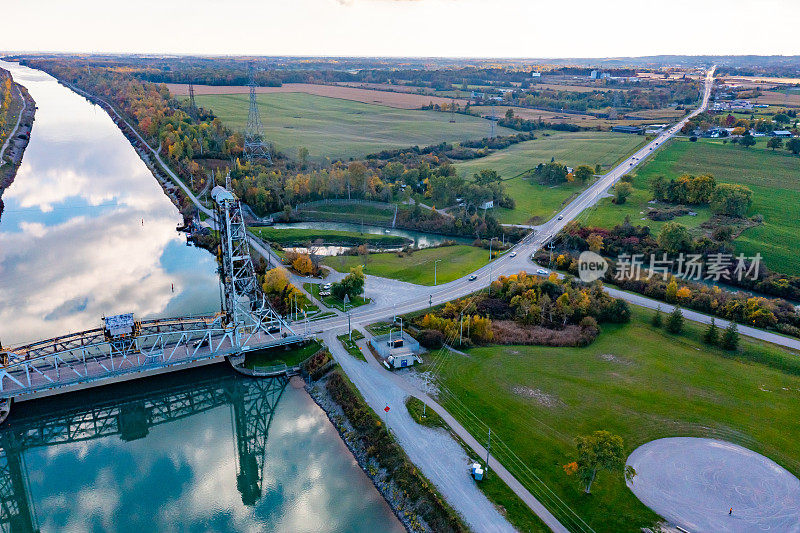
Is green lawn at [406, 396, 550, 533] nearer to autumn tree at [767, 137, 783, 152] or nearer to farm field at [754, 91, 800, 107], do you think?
autumn tree at [767, 137, 783, 152]

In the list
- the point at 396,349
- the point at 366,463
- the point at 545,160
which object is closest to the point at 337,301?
the point at 396,349

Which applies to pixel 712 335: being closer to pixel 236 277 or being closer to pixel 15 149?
pixel 236 277

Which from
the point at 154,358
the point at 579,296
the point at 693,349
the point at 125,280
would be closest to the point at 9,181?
the point at 125,280

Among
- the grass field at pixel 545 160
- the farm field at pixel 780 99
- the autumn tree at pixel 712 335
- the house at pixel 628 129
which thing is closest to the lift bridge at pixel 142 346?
the autumn tree at pixel 712 335

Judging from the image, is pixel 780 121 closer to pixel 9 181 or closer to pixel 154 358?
pixel 154 358

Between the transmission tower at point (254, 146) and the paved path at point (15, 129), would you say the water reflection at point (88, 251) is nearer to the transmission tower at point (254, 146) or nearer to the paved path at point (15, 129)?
the paved path at point (15, 129)
